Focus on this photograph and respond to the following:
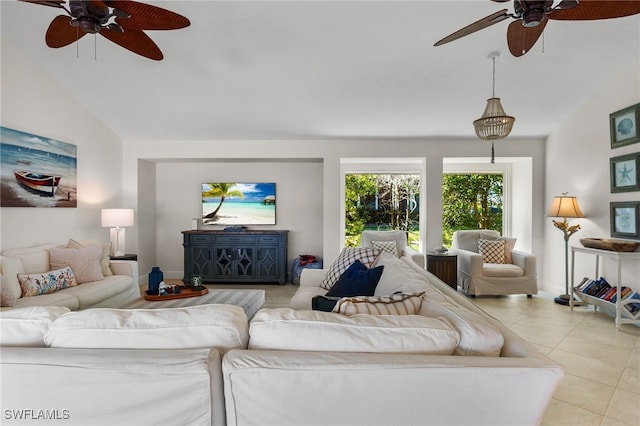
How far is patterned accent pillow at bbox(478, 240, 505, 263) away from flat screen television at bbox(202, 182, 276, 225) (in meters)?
3.29

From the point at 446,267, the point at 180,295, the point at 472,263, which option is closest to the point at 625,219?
the point at 472,263

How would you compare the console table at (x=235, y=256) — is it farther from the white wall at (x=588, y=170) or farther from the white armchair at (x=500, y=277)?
the white wall at (x=588, y=170)

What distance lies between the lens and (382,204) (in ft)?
17.9

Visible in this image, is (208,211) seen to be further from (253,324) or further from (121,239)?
(253,324)

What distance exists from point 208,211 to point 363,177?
8.63 ft

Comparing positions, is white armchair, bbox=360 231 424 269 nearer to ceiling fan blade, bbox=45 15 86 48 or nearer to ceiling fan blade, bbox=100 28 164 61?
ceiling fan blade, bbox=100 28 164 61

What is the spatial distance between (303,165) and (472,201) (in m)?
2.87

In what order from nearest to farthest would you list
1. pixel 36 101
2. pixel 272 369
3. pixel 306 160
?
pixel 272 369
pixel 36 101
pixel 306 160

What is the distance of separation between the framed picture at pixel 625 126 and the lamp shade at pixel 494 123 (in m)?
1.52

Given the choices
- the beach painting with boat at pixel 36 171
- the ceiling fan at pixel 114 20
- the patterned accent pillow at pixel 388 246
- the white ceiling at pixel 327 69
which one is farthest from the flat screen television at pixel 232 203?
the ceiling fan at pixel 114 20

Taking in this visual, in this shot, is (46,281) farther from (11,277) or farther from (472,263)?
(472,263)

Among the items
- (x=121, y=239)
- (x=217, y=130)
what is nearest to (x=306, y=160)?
(x=217, y=130)

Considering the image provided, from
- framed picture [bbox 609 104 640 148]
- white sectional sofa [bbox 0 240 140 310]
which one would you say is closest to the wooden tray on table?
white sectional sofa [bbox 0 240 140 310]

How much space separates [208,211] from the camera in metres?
5.41
